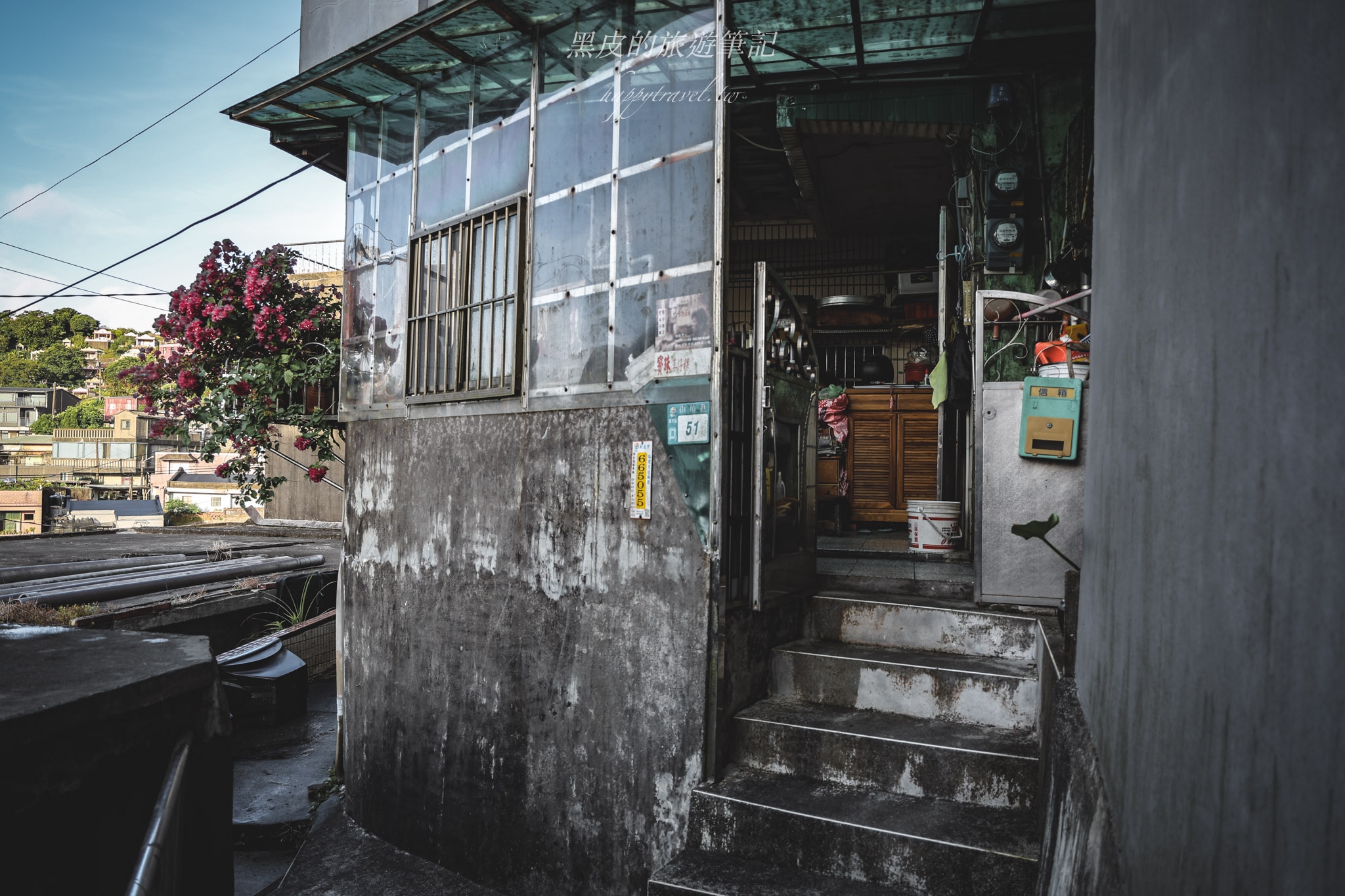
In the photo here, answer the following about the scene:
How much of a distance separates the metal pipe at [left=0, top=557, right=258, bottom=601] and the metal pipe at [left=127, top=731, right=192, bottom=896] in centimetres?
856

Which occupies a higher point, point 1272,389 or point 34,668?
point 1272,389

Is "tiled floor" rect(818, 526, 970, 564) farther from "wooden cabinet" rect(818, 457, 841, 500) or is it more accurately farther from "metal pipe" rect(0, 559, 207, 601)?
"metal pipe" rect(0, 559, 207, 601)

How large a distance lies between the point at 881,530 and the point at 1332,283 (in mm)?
9552

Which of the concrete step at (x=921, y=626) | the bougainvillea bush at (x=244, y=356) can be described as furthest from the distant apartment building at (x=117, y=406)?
the concrete step at (x=921, y=626)

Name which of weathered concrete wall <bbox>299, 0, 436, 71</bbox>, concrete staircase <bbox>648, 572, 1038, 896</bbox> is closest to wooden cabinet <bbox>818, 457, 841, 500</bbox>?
concrete staircase <bbox>648, 572, 1038, 896</bbox>

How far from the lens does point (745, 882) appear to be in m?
4.23

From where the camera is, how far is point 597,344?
5730 mm

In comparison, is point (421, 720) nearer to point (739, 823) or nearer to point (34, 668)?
point (739, 823)

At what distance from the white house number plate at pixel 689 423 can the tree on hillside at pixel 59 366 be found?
76.3m

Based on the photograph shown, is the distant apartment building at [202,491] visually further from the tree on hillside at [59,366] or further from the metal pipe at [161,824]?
the metal pipe at [161,824]

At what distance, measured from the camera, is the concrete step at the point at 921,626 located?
527cm

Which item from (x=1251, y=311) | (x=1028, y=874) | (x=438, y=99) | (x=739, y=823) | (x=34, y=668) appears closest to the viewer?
(x=1251, y=311)

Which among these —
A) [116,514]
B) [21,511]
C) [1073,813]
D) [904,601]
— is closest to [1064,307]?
[904,601]

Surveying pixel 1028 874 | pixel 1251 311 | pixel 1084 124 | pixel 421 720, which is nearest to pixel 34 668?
pixel 1251 311
